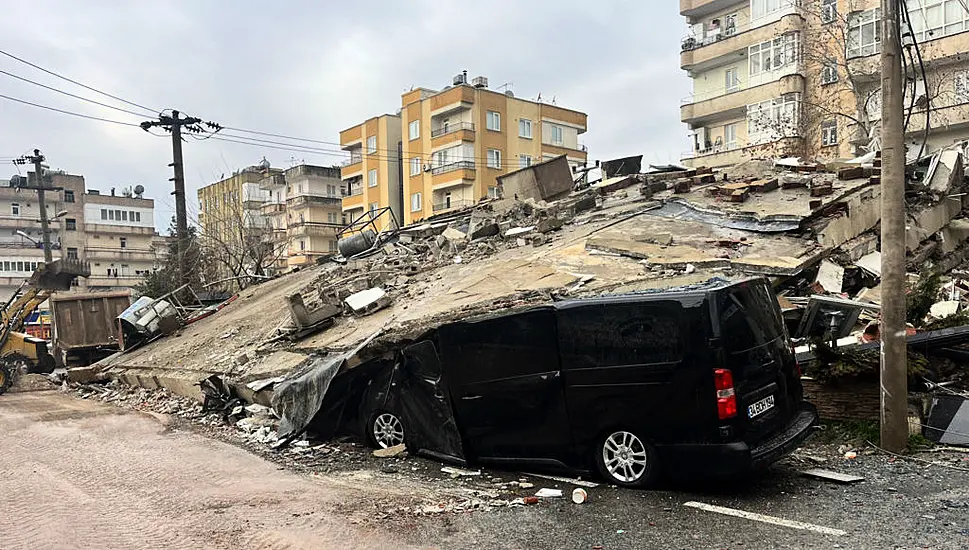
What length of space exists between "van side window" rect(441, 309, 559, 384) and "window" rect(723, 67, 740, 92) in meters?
33.1

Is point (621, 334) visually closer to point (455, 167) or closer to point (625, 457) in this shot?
point (625, 457)

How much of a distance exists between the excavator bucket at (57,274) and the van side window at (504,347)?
1438cm

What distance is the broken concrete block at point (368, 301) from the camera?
42.4 feet

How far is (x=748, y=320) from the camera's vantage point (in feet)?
18.1

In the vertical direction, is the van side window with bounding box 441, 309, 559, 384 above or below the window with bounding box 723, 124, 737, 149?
below

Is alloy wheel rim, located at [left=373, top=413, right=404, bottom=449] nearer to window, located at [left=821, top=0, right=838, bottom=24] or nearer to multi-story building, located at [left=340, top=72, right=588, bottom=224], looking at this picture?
window, located at [left=821, top=0, right=838, bottom=24]

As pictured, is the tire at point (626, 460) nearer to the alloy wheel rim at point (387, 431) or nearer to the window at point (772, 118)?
the alloy wheel rim at point (387, 431)

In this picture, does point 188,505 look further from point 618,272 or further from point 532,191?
point 532,191

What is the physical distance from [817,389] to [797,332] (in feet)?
5.33

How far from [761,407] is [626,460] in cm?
119

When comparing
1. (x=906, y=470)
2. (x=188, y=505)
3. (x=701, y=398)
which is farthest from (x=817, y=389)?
(x=188, y=505)

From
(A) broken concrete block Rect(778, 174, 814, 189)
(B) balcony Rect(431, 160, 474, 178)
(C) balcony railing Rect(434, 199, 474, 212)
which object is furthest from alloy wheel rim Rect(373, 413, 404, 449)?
(C) balcony railing Rect(434, 199, 474, 212)

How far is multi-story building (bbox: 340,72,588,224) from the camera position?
44.1m

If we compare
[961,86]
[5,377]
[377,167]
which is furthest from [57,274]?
[377,167]
